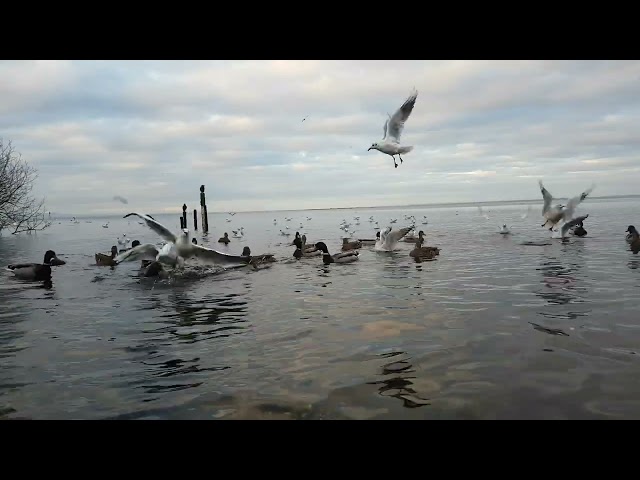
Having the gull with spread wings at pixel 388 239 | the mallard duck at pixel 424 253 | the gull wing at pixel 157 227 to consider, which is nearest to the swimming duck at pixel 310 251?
the gull with spread wings at pixel 388 239

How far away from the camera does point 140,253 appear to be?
51.2 feet

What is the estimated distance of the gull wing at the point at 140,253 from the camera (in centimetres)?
1502

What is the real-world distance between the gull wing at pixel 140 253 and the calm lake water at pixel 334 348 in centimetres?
106

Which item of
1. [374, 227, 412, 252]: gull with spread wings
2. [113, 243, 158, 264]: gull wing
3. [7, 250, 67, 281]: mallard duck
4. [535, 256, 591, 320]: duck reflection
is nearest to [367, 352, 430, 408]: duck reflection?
[535, 256, 591, 320]: duck reflection

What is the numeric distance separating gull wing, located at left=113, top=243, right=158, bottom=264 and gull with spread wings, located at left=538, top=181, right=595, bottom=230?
733 inches

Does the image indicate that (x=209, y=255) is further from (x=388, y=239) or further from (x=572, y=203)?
(x=572, y=203)

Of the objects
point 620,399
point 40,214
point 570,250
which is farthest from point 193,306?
point 40,214

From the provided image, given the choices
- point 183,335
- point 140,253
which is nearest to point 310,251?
point 140,253

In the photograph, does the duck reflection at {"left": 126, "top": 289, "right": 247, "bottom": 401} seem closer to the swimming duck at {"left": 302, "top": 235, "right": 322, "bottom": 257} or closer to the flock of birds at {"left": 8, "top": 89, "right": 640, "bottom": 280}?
the flock of birds at {"left": 8, "top": 89, "right": 640, "bottom": 280}

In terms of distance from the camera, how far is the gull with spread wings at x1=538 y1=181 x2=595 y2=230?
2366 centimetres

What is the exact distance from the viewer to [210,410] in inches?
199

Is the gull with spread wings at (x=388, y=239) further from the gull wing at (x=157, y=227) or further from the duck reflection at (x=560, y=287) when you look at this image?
the gull wing at (x=157, y=227)

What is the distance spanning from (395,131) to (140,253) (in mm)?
9643

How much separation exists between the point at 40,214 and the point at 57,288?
39861mm
